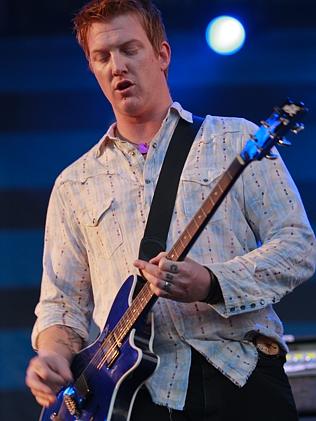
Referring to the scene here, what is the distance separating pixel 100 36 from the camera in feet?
10.2

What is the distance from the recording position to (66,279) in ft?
10.3

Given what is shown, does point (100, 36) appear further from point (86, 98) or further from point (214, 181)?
point (86, 98)

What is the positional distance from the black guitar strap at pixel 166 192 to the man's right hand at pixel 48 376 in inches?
15.4

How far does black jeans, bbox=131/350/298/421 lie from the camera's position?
2686 millimetres

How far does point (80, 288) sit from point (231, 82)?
1.88 m

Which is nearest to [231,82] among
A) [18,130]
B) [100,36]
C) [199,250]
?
[18,130]

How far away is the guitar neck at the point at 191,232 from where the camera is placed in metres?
2.48

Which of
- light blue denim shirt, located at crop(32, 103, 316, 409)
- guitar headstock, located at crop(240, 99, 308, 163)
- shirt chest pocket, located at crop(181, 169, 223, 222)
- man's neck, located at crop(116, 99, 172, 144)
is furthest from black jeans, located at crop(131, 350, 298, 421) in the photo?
man's neck, located at crop(116, 99, 172, 144)

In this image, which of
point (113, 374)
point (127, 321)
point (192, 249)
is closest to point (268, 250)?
point (192, 249)

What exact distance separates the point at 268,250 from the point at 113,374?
530mm

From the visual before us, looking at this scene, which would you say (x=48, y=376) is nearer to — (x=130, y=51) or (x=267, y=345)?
(x=267, y=345)

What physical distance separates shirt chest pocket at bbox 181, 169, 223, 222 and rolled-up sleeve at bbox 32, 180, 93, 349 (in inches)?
15.2

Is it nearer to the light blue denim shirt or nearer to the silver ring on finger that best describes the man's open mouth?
the light blue denim shirt

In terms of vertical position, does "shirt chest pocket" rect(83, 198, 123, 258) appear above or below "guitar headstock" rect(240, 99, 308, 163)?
below
